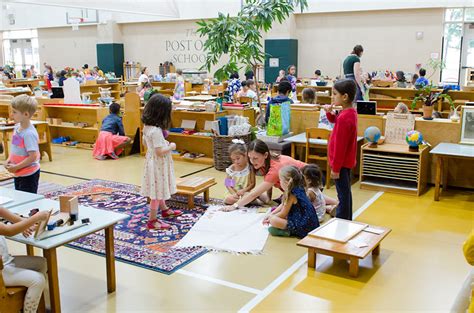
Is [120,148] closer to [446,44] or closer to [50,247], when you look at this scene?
[50,247]

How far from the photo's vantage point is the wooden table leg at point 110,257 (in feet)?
11.4

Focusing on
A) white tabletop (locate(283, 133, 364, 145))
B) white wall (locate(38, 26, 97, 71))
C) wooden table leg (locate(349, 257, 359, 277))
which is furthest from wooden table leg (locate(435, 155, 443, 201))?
white wall (locate(38, 26, 97, 71))

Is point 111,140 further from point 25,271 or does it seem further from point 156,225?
point 25,271

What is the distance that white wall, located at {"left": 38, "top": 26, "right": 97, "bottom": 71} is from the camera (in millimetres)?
19734

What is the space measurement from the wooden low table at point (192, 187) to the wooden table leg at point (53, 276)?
2.46m

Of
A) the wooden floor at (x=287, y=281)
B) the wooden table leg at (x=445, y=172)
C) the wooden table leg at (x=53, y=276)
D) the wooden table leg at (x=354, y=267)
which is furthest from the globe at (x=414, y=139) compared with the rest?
the wooden table leg at (x=53, y=276)

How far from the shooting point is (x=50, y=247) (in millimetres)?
2863

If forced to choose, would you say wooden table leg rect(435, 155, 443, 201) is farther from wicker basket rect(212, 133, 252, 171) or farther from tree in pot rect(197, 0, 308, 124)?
tree in pot rect(197, 0, 308, 124)

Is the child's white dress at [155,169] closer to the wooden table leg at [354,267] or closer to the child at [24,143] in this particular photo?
the child at [24,143]

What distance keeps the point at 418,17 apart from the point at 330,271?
35.7 feet

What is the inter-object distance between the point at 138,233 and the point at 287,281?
1.65 metres

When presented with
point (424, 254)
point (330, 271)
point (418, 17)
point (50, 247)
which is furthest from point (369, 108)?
point (418, 17)

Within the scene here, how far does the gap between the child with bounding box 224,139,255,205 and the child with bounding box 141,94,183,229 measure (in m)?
0.91

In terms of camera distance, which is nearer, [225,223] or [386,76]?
[225,223]
